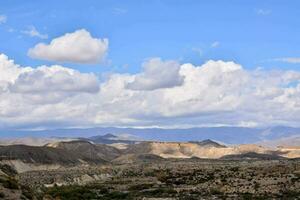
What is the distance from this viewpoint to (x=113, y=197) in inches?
2341

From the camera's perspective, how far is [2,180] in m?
32.1

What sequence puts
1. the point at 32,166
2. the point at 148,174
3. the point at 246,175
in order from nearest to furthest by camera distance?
the point at 246,175 → the point at 148,174 → the point at 32,166

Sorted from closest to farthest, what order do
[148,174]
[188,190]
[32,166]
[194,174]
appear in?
[188,190] → [194,174] → [148,174] → [32,166]

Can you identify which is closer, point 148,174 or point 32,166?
point 148,174

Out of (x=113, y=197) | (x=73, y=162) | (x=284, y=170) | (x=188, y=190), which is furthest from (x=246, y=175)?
(x=73, y=162)

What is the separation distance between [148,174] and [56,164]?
69172 mm

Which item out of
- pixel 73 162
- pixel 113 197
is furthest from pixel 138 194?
pixel 73 162

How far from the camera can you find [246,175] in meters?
77.4

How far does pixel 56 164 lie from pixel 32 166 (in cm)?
1100

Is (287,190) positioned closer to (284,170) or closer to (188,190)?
(188,190)

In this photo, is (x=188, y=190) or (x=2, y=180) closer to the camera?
(x=2, y=180)

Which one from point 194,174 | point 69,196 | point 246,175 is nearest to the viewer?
point 69,196

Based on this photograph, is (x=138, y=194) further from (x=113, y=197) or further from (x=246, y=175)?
(x=246, y=175)

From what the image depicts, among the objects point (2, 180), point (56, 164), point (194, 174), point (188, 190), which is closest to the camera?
point (2, 180)
